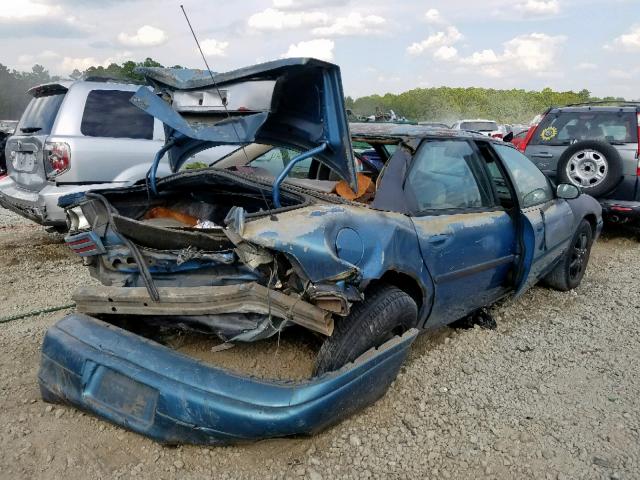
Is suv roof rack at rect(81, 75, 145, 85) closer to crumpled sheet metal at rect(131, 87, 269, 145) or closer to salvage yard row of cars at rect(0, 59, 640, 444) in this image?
salvage yard row of cars at rect(0, 59, 640, 444)

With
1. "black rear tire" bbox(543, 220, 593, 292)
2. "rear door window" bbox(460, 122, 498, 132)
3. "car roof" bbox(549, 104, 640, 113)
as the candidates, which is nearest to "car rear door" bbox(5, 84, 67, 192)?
"black rear tire" bbox(543, 220, 593, 292)

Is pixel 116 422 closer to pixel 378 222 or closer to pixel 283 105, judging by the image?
pixel 378 222

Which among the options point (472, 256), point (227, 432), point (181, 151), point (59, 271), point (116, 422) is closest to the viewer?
point (227, 432)

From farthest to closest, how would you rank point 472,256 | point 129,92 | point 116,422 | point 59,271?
point 129,92
point 59,271
point 472,256
point 116,422

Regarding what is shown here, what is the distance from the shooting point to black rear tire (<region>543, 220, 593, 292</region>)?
4855 mm

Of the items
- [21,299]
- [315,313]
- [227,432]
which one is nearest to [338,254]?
[315,313]

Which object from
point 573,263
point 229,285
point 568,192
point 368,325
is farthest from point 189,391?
point 573,263

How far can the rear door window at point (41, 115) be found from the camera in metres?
6.05

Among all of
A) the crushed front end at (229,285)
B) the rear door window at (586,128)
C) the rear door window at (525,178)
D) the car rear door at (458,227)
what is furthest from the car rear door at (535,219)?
the rear door window at (586,128)

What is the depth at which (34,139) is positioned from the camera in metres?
5.82

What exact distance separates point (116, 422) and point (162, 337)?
2.12 feet

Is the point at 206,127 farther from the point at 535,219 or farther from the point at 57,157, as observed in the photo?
the point at 57,157

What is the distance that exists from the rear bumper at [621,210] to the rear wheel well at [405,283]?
4.65 meters

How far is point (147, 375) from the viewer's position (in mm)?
2412
